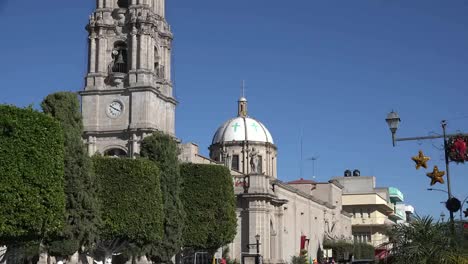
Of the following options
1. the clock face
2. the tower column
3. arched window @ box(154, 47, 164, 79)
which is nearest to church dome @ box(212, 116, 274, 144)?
arched window @ box(154, 47, 164, 79)

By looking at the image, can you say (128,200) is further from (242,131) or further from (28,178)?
(242,131)

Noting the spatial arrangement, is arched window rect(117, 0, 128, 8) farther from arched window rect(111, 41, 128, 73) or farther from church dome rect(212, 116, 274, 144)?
church dome rect(212, 116, 274, 144)

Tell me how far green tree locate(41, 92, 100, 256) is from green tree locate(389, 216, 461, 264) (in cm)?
1780

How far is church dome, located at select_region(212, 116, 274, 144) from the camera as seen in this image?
321ft

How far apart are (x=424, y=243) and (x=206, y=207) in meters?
29.3

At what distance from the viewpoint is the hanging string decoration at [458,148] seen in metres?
23.6

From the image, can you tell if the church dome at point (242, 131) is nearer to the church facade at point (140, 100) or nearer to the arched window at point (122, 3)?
the church facade at point (140, 100)

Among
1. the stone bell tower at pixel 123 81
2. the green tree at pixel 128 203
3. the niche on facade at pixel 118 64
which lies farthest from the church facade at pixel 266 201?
the green tree at pixel 128 203

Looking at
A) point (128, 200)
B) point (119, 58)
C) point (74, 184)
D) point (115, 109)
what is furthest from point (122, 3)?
point (74, 184)

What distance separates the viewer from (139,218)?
41406mm

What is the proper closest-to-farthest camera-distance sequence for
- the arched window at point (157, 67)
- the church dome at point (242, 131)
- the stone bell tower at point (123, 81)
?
the stone bell tower at point (123, 81)
the arched window at point (157, 67)
the church dome at point (242, 131)

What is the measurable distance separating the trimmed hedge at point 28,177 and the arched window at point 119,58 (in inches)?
1270

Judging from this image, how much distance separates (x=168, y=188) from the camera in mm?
47312

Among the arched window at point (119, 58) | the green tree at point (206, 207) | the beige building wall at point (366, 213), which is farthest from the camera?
the beige building wall at point (366, 213)
